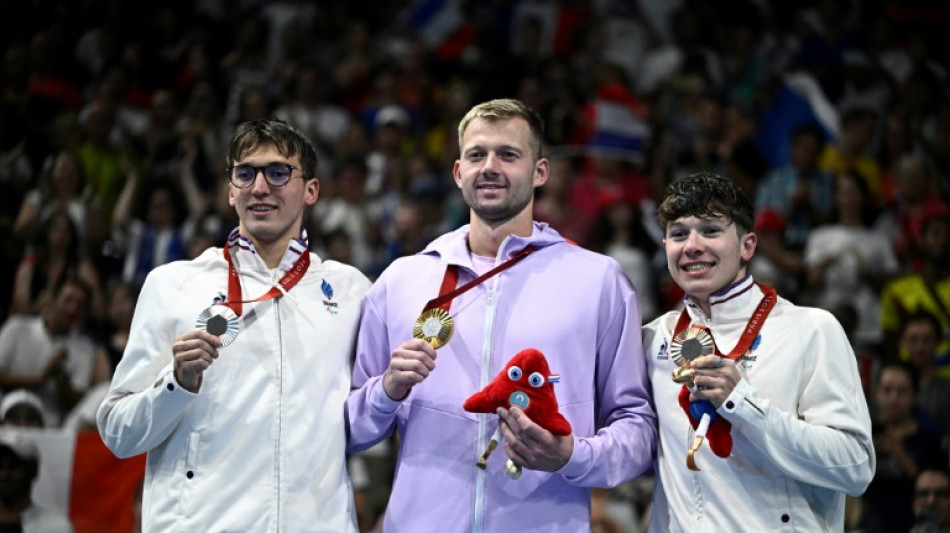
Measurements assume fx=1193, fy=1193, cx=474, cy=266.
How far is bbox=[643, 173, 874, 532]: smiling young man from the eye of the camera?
4.43 meters

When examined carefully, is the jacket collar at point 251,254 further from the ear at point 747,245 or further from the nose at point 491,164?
the ear at point 747,245

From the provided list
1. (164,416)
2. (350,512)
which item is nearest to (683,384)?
(350,512)

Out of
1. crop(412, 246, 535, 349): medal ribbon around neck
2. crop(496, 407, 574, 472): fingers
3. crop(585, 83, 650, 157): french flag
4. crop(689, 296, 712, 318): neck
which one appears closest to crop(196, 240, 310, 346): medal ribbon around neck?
crop(412, 246, 535, 349): medal ribbon around neck

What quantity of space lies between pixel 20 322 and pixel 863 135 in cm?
730

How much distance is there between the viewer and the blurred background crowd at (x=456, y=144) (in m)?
9.11

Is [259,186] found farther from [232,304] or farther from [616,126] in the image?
[616,126]

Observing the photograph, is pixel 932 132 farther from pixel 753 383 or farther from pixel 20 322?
pixel 20 322

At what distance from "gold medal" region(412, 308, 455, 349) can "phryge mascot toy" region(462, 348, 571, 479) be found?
0.33 m

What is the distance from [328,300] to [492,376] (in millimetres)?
800

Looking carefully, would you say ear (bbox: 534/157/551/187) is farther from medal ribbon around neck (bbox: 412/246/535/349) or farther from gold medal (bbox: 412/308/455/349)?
gold medal (bbox: 412/308/455/349)

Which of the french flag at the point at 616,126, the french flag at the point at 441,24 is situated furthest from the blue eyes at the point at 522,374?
the french flag at the point at 441,24

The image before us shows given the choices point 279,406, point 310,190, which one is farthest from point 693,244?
point 279,406

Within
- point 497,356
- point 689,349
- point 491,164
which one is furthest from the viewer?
point 491,164

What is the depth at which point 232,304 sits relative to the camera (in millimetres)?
4836
